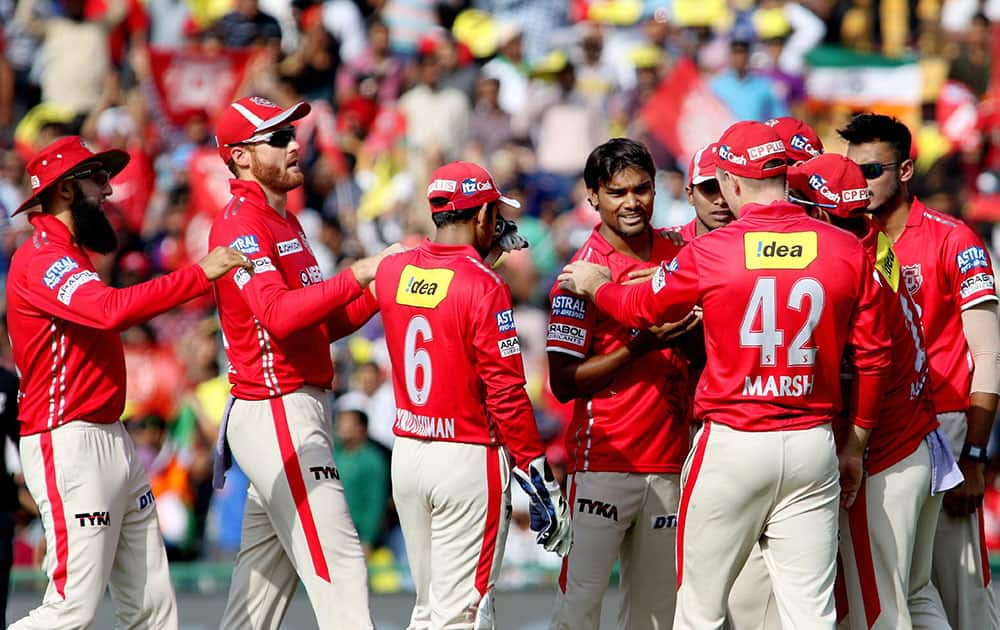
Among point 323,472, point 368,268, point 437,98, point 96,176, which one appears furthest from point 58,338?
point 437,98

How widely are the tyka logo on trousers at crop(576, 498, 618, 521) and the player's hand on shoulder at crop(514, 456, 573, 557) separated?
1.55 ft

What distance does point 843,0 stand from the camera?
16.2m

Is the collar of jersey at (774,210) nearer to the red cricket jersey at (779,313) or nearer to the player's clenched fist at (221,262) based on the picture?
the red cricket jersey at (779,313)

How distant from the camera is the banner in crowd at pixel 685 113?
1443 cm

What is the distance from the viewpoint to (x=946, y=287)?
7543mm

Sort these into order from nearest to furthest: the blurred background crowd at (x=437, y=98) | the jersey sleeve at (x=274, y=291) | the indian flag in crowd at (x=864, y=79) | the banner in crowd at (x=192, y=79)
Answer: the jersey sleeve at (x=274, y=291) < the blurred background crowd at (x=437, y=98) < the indian flag in crowd at (x=864, y=79) < the banner in crowd at (x=192, y=79)

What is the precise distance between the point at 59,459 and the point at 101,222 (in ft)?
3.78

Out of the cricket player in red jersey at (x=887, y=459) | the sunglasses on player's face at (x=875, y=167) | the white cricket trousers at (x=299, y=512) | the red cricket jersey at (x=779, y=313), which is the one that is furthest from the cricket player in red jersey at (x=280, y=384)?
the sunglasses on player's face at (x=875, y=167)

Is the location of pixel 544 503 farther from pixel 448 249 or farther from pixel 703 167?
pixel 703 167

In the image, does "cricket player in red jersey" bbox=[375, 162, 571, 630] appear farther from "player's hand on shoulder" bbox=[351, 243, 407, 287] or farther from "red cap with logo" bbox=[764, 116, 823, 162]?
"red cap with logo" bbox=[764, 116, 823, 162]

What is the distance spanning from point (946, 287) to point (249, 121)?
11.4 ft

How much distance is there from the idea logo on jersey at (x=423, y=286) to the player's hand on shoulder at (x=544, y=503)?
2.71ft

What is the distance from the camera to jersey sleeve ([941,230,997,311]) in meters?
7.51

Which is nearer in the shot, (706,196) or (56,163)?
(56,163)
